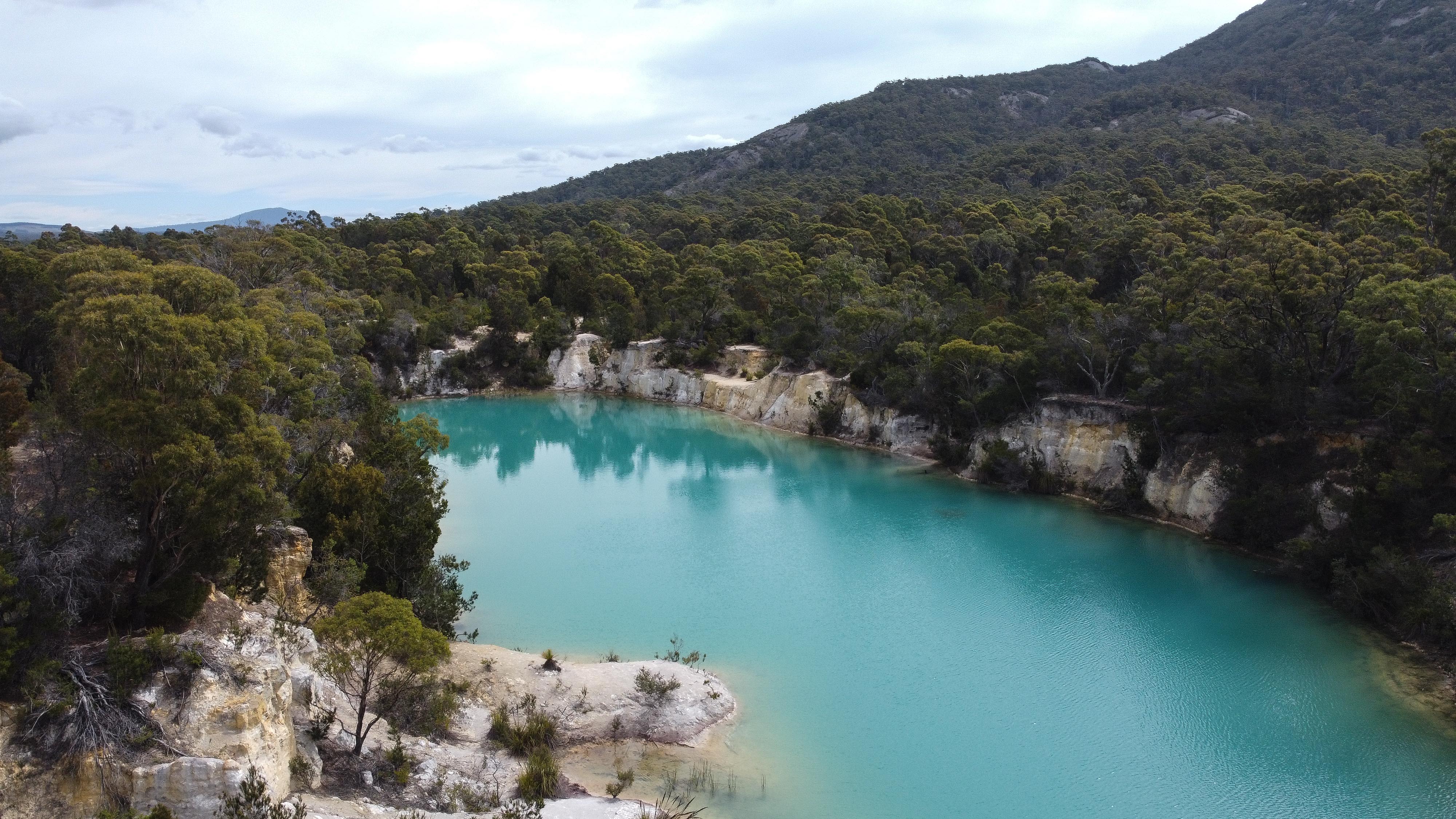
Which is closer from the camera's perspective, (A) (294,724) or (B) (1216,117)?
(A) (294,724)

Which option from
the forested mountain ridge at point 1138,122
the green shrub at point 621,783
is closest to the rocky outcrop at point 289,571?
the green shrub at point 621,783

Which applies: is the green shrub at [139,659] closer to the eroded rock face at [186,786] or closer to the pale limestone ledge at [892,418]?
the eroded rock face at [186,786]

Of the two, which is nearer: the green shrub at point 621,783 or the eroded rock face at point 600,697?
the green shrub at point 621,783

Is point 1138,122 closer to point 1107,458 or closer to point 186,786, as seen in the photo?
point 1107,458

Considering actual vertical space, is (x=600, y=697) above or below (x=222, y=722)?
below

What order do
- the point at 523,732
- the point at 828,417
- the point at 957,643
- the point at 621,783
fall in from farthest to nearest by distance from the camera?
the point at 828,417 < the point at 957,643 < the point at 523,732 < the point at 621,783

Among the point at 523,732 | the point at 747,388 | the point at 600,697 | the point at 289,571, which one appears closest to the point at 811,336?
the point at 747,388

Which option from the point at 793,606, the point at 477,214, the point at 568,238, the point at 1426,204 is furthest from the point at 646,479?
the point at 477,214
